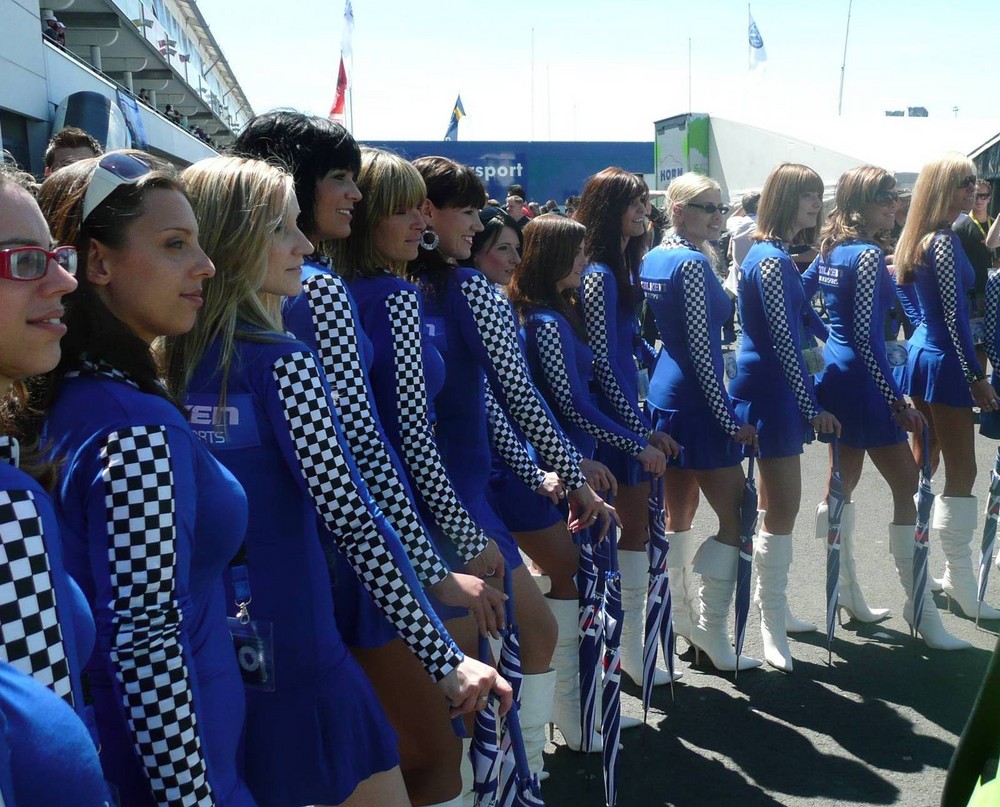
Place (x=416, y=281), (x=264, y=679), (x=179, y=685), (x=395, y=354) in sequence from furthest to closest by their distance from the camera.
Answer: (x=416, y=281) → (x=395, y=354) → (x=264, y=679) → (x=179, y=685)

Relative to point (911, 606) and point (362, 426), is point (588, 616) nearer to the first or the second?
point (362, 426)

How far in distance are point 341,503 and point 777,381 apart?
9.84 feet

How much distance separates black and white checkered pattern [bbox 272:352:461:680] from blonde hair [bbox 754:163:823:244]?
3.10 meters

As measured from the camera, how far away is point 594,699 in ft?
11.3

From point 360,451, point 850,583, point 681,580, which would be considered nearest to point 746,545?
point 681,580

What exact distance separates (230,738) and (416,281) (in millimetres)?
1595

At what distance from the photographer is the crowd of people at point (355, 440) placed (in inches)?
59.0

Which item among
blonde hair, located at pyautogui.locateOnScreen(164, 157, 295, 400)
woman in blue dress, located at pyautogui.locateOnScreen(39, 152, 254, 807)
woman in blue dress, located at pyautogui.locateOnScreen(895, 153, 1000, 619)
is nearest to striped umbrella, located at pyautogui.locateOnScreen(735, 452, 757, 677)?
woman in blue dress, located at pyautogui.locateOnScreen(895, 153, 1000, 619)

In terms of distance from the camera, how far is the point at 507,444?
3.22 metres

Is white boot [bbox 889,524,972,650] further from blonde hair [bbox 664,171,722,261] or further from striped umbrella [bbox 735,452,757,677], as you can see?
blonde hair [bbox 664,171,722,261]

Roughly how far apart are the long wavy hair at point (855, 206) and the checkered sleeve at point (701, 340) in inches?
33.6

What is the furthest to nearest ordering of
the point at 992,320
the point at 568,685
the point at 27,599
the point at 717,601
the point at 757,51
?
the point at 757,51
the point at 992,320
the point at 717,601
the point at 568,685
the point at 27,599

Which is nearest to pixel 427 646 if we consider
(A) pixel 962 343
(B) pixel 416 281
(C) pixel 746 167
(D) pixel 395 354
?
(D) pixel 395 354

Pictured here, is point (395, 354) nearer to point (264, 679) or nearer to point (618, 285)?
point (264, 679)
